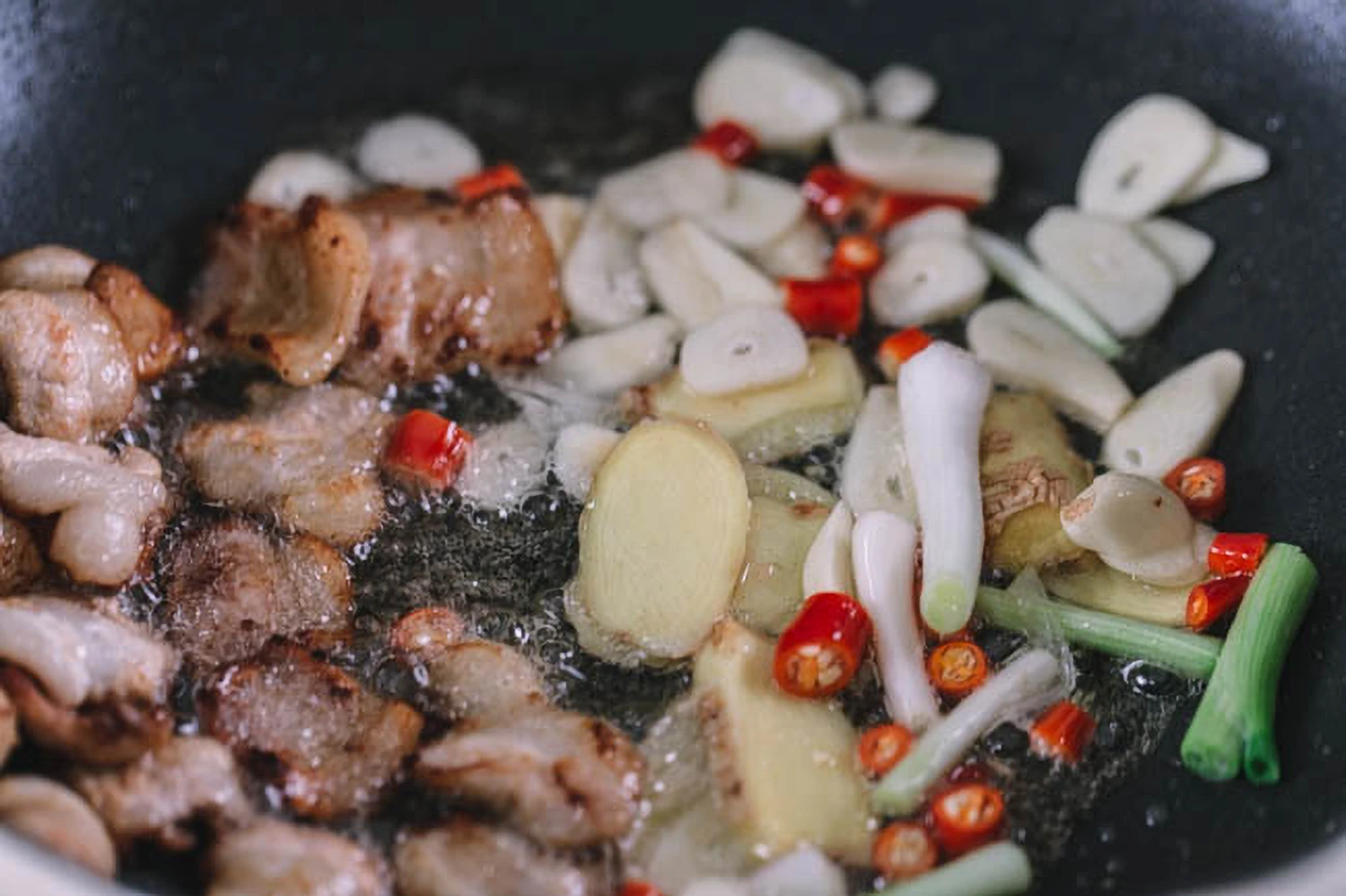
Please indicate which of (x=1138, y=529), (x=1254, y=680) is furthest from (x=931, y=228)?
(x=1254, y=680)

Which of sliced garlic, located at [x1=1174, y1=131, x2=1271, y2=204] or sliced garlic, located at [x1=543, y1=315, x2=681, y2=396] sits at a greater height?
sliced garlic, located at [x1=1174, y1=131, x2=1271, y2=204]

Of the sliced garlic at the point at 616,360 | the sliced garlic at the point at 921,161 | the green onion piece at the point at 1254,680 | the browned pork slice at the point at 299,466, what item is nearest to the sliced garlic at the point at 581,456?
the sliced garlic at the point at 616,360

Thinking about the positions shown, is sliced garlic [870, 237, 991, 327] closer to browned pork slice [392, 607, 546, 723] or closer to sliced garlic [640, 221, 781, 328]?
sliced garlic [640, 221, 781, 328]

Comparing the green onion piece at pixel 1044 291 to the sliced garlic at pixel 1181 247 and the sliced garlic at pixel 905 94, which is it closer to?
the sliced garlic at pixel 1181 247

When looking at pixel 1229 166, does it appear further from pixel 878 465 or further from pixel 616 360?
pixel 616 360

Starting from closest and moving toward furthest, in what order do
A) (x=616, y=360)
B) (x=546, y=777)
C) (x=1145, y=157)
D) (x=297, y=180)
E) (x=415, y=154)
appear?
(x=546, y=777)
(x=616, y=360)
(x=1145, y=157)
(x=297, y=180)
(x=415, y=154)

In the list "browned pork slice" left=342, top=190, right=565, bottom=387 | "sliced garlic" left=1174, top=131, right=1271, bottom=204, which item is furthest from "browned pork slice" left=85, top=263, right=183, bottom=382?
"sliced garlic" left=1174, top=131, right=1271, bottom=204
